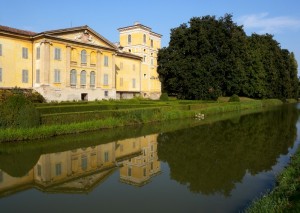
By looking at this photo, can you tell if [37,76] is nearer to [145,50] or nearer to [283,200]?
[145,50]

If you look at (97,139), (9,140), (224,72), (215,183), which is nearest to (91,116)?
(97,139)

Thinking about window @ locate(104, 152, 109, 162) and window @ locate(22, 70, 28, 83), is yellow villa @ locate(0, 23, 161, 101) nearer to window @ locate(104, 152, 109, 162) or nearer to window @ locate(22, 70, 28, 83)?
window @ locate(22, 70, 28, 83)

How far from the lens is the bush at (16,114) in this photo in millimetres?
14344

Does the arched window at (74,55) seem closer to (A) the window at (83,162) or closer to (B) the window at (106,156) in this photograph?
(B) the window at (106,156)

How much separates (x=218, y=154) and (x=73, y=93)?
2051 cm

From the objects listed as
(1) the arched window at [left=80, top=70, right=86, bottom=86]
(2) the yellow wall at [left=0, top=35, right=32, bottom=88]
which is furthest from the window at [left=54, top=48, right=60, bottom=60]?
(1) the arched window at [left=80, top=70, right=86, bottom=86]

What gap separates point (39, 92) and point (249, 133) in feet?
61.9

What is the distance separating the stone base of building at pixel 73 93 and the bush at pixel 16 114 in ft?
41.3

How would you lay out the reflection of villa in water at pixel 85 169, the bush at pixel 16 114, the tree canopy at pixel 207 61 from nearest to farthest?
the reflection of villa in water at pixel 85 169 < the bush at pixel 16 114 < the tree canopy at pixel 207 61

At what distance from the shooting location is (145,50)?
146ft

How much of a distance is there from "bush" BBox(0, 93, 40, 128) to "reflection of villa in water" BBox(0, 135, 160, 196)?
3.70m

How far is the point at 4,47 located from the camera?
84.4 feet

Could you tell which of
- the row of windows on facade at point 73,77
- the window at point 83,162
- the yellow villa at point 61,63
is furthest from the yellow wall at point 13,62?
the window at point 83,162

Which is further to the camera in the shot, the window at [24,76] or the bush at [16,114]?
the window at [24,76]
